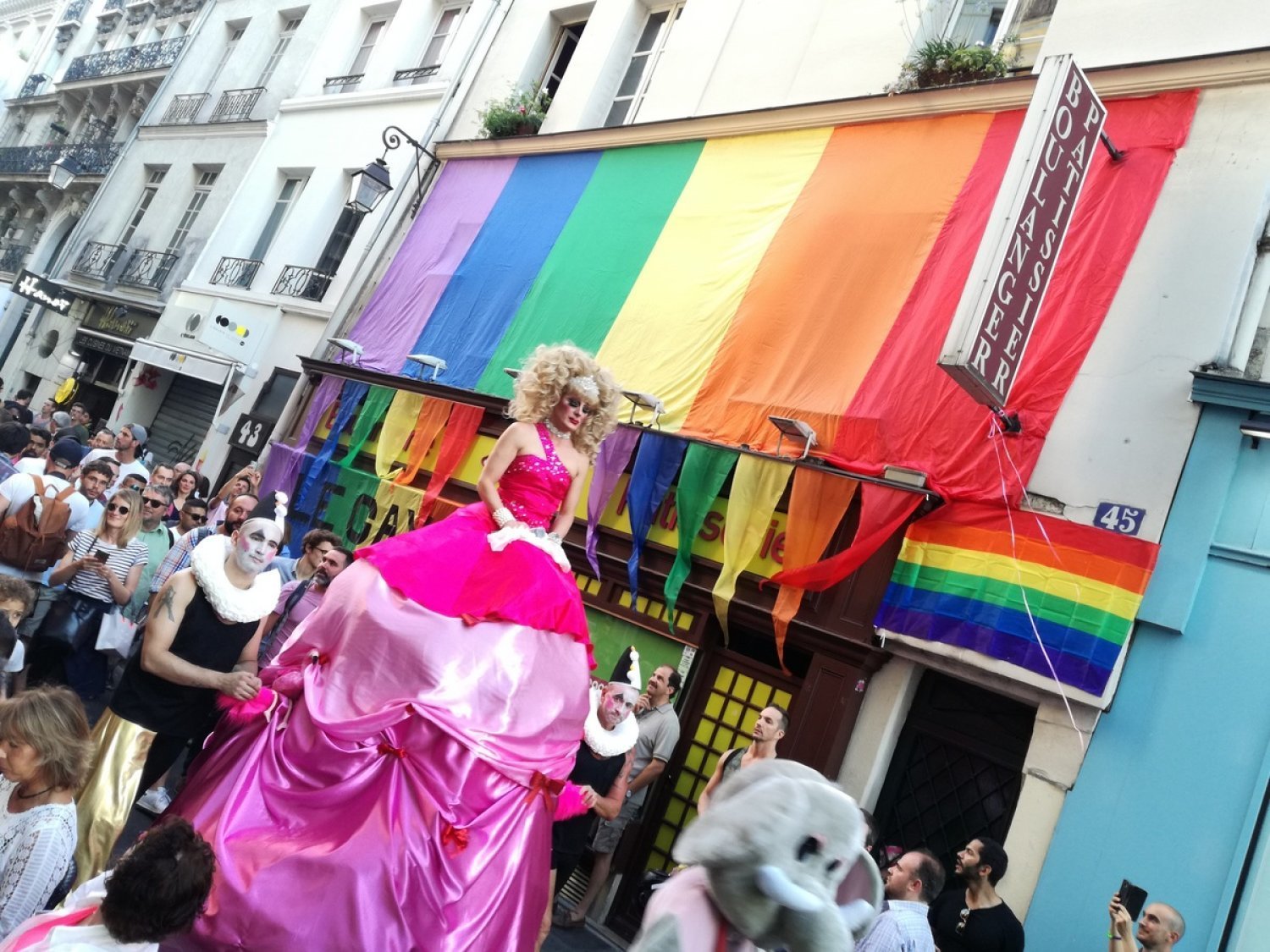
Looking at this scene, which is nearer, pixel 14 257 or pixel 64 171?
pixel 64 171

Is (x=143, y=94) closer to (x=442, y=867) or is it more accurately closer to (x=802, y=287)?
(x=802, y=287)

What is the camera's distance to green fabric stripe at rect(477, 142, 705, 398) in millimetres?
10602

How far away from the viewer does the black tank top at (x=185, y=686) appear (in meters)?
4.21

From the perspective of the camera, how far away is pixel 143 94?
22906mm

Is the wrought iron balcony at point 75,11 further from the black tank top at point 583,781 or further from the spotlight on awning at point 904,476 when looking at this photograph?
the black tank top at point 583,781

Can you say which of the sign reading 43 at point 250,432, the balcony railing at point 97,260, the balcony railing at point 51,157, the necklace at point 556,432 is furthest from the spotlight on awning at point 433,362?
the balcony railing at point 51,157

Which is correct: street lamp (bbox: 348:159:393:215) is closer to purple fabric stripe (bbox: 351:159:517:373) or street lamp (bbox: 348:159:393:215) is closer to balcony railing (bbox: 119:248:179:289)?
purple fabric stripe (bbox: 351:159:517:373)

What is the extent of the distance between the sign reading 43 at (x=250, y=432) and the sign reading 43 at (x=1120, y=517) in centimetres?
1159

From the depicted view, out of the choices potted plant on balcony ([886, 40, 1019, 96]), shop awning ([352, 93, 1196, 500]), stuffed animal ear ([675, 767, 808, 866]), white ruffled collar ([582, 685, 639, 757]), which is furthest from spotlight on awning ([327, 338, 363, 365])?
stuffed animal ear ([675, 767, 808, 866])

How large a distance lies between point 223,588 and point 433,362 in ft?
26.1

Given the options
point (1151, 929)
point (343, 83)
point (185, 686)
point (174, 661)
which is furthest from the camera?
point (343, 83)

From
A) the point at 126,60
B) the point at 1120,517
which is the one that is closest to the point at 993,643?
the point at 1120,517

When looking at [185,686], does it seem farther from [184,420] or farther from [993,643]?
[184,420]

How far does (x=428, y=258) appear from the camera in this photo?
13656mm
